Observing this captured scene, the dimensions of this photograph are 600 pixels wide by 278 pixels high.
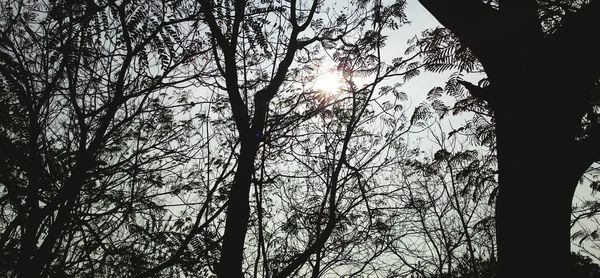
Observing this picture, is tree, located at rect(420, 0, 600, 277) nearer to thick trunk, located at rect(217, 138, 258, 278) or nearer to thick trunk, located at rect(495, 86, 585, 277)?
thick trunk, located at rect(495, 86, 585, 277)

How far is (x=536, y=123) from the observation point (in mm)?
1241

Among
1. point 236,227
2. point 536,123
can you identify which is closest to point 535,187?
point 536,123

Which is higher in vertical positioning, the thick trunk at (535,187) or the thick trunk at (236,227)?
the thick trunk at (236,227)

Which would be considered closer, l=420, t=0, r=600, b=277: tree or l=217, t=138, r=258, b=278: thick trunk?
l=420, t=0, r=600, b=277: tree

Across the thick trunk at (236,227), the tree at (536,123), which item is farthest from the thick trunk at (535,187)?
the thick trunk at (236,227)

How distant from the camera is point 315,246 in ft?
14.0

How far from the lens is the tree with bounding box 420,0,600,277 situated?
115 cm

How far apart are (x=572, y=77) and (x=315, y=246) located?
352 cm

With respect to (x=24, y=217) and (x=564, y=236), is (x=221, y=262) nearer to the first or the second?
(x=24, y=217)

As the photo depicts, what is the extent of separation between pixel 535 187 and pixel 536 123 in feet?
0.82

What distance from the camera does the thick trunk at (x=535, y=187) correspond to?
112 centimetres

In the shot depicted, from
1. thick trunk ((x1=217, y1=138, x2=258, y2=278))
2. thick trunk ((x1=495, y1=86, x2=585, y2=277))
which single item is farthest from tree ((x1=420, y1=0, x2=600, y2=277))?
thick trunk ((x1=217, y1=138, x2=258, y2=278))

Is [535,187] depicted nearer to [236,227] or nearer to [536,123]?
[536,123]

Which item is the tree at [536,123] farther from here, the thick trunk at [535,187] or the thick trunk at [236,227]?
the thick trunk at [236,227]
